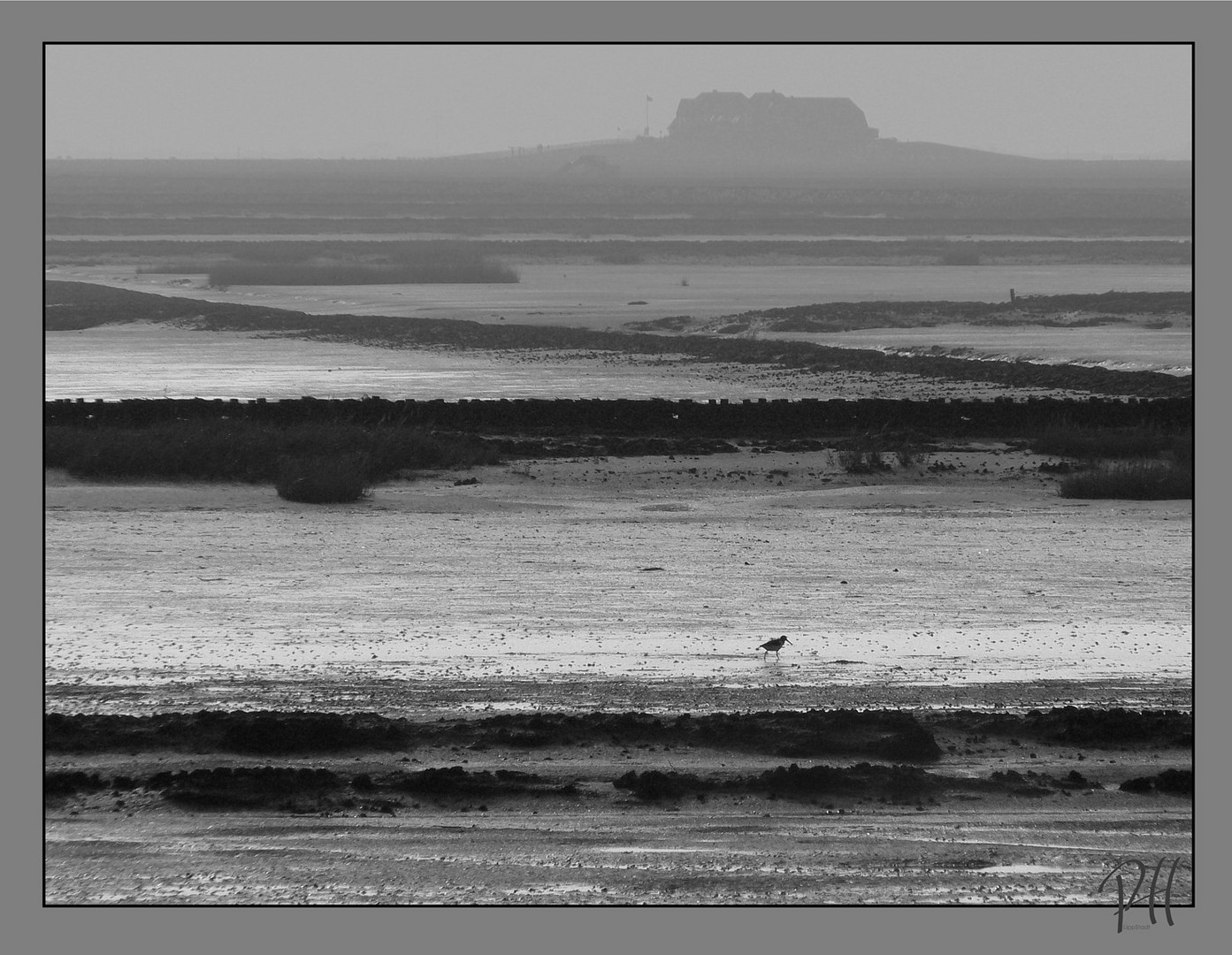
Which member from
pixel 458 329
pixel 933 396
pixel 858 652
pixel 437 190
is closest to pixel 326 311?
pixel 458 329

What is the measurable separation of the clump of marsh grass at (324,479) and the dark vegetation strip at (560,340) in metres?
11.9

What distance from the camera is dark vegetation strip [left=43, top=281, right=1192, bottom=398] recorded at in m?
25.1

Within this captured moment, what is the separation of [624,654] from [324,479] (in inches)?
249

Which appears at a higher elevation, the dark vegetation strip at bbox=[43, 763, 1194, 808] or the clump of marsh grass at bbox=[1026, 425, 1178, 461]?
the clump of marsh grass at bbox=[1026, 425, 1178, 461]

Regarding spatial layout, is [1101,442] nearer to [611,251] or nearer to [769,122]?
[611,251]

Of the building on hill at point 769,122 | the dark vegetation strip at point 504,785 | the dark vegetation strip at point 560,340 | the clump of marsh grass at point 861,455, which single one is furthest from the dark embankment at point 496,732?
the building on hill at point 769,122

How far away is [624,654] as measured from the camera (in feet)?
36.0

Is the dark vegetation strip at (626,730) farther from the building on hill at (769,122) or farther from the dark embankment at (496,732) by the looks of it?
the building on hill at (769,122)

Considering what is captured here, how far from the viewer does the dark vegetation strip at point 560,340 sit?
82.3ft

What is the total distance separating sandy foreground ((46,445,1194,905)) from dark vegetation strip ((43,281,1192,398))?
6718 millimetres

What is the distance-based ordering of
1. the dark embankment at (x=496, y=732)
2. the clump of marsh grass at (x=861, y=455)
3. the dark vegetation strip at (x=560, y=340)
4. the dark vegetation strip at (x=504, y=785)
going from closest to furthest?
the dark vegetation strip at (x=504, y=785)
the dark embankment at (x=496, y=732)
the clump of marsh grass at (x=861, y=455)
the dark vegetation strip at (x=560, y=340)

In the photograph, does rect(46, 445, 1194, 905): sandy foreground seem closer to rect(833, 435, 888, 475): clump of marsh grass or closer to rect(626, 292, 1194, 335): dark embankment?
rect(833, 435, 888, 475): clump of marsh grass
